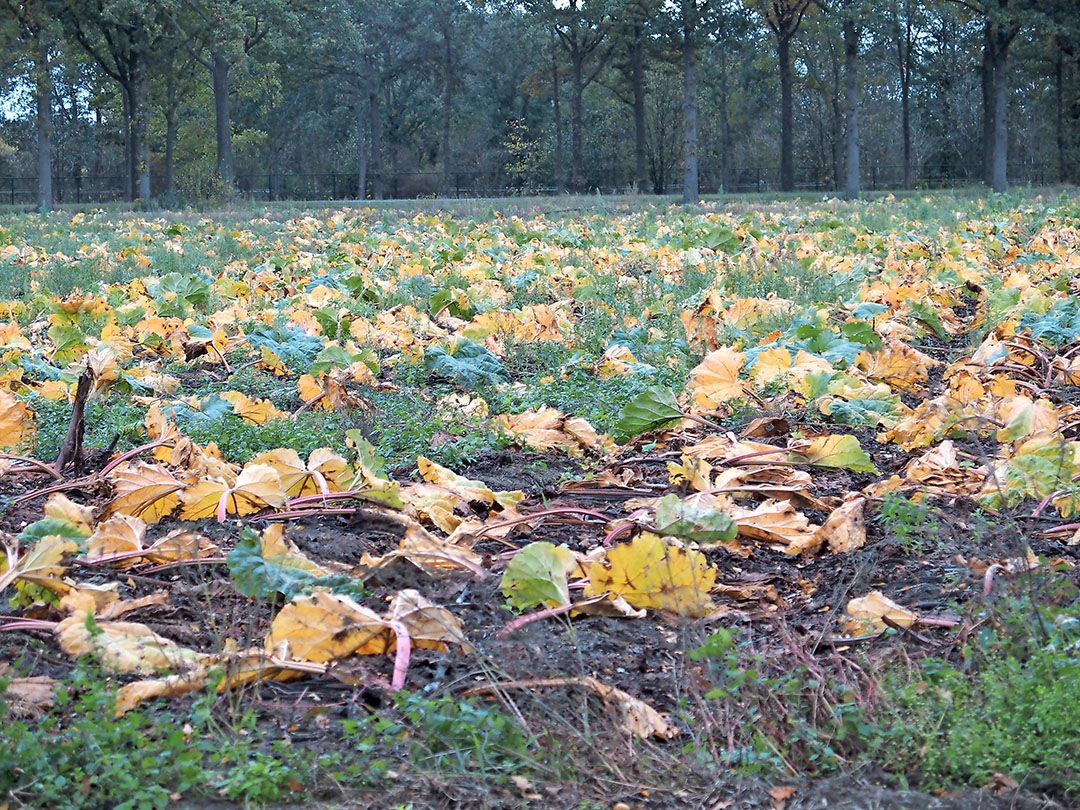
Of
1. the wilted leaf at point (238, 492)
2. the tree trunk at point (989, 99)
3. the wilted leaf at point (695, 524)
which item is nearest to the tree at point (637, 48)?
the tree trunk at point (989, 99)

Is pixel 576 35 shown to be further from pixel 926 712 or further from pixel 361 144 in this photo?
pixel 926 712

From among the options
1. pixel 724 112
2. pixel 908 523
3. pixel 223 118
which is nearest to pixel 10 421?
pixel 908 523

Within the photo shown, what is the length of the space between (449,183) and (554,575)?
178 feet

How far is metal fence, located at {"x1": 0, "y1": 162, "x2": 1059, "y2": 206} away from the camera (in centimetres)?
5416

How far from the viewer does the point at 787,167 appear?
44812mm

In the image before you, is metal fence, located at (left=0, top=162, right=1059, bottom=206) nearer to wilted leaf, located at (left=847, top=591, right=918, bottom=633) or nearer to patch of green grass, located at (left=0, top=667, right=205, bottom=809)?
wilted leaf, located at (left=847, top=591, right=918, bottom=633)

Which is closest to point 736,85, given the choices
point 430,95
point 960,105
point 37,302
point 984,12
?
point 960,105

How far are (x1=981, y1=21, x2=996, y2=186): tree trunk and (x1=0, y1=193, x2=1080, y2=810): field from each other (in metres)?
35.6

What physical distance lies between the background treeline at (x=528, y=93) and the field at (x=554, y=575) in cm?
2725

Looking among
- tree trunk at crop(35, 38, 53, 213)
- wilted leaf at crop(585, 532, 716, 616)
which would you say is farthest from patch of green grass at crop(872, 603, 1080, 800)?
tree trunk at crop(35, 38, 53, 213)

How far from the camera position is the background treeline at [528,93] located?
124 feet

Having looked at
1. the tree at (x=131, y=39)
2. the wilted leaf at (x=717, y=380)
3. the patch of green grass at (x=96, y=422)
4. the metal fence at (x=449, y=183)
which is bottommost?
the patch of green grass at (x=96, y=422)

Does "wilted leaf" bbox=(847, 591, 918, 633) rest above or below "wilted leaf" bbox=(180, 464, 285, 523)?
below

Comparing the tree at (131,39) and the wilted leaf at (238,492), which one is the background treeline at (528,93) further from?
the wilted leaf at (238,492)
